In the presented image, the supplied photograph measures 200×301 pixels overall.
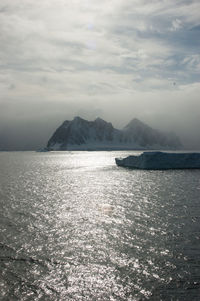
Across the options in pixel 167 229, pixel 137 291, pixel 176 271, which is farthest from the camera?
pixel 167 229

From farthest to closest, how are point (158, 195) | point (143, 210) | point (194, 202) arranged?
point (158, 195), point (194, 202), point (143, 210)

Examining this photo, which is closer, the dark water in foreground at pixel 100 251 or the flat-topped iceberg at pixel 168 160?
the dark water in foreground at pixel 100 251

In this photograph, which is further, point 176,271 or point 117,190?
point 117,190

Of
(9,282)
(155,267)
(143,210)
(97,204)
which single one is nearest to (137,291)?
(155,267)

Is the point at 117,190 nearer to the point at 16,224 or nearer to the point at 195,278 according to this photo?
the point at 16,224

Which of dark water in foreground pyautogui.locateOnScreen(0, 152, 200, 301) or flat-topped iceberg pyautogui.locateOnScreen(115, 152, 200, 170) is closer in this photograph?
dark water in foreground pyautogui.locateOnScreen(0, 152, 200, 301)

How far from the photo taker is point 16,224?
79.7ft

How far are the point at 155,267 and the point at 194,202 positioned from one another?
20.6 meters

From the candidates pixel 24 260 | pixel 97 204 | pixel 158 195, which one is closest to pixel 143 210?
pixel 97 204

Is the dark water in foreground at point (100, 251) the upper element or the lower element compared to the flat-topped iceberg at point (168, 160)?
lower

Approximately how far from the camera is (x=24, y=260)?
16.8 meters

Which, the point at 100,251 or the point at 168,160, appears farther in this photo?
the point at 168,160

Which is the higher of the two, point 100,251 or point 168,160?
point 168,160

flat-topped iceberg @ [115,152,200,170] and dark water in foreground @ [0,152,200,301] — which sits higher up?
flat-topped iceberg @ [115,152,200,170]
